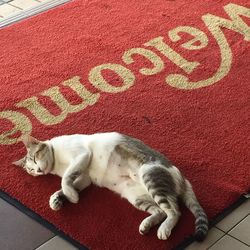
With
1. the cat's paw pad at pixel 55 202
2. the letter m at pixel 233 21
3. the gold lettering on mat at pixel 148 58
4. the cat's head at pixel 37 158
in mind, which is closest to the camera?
the cat's paw pad at pixel 55 202

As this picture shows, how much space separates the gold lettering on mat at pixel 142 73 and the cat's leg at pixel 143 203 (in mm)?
565

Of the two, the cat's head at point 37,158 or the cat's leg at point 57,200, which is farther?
the cat's head at point 37,158

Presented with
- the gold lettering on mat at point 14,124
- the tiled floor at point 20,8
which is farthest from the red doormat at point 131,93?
the tiled floor at point 20,8

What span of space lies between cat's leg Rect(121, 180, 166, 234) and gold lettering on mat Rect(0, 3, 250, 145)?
56 cm

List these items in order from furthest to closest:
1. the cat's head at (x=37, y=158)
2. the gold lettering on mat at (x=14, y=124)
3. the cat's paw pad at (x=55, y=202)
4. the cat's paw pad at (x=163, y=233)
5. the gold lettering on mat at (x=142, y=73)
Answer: the gold lettering on mat at (x=142, y=73), the gold lettering on mat at (x=14, y=124), the cat's head at (x=37, y=158), the cat's paw pad at (x=55, y=202), the cat's paw pad at (x=163, y=233)

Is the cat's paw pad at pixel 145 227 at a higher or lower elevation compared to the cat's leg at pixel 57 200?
lower

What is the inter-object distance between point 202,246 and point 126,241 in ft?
0.80

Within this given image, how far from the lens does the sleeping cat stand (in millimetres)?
1824

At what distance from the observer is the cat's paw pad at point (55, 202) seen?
1.91m

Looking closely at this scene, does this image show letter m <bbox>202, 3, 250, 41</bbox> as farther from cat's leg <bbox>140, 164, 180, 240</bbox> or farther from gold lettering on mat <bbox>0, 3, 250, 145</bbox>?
cat's leg <bbox>140, 164, 180, 240</bbox>

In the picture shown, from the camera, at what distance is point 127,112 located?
7.88ft

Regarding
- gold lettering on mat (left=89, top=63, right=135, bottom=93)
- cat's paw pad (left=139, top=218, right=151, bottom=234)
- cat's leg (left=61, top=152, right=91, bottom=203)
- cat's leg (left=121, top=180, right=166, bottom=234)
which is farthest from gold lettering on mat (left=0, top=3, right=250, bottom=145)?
cat's paw pad (left=139, top=218, right=151, bottom=234)

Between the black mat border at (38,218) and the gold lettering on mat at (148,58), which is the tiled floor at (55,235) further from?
the gold lettering on mat at (148,58)

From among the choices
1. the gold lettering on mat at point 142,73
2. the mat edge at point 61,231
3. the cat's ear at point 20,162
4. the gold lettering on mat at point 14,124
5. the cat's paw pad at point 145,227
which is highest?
the gold lettering on mat at point 142,73
